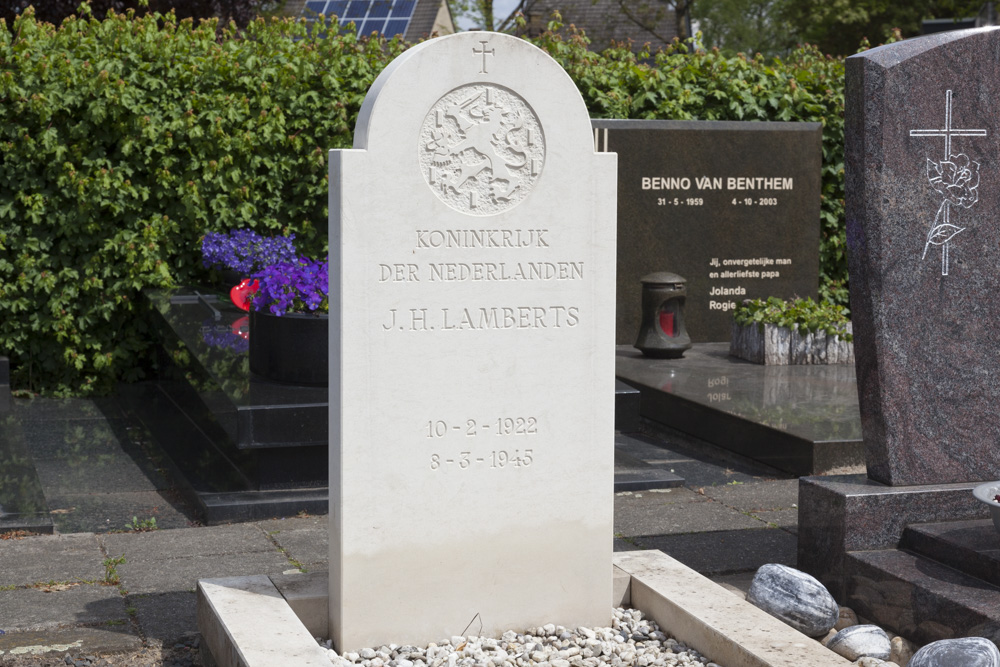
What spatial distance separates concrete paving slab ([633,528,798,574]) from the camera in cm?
456

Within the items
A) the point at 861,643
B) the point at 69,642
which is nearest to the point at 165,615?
the point at 69,642

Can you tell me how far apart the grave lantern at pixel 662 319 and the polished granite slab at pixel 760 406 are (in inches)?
3.6

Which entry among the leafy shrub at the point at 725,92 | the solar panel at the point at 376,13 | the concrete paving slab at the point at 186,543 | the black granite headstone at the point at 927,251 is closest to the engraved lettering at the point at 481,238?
the black granite headstone at the point at 927,251

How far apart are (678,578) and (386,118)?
1740 millimetres

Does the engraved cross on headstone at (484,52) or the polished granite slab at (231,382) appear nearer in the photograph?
the engraved cross on headstone at (484,52)

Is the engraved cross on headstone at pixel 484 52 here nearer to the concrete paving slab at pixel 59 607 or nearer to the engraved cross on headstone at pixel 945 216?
the engraved cross on headstone at pixel 945 216

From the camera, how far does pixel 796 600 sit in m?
3.74

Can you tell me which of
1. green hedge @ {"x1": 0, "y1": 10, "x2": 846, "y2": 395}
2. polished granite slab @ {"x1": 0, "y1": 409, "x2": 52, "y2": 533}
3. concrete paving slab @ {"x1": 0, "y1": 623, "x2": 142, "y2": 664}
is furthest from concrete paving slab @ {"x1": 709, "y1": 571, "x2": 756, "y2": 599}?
green hedge @ {"x1": 0, "y1": 10, "x2": 846, "y2": 395}

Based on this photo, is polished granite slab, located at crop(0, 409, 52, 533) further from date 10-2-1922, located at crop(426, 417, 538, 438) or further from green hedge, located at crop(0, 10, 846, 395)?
date 10-2-1922, located at crop(426, 417, 538, 438)

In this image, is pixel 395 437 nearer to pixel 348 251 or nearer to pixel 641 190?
pixel 348 251

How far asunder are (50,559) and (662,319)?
4951 mm

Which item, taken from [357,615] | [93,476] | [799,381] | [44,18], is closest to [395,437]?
[357,615]

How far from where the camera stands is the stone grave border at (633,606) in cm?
310

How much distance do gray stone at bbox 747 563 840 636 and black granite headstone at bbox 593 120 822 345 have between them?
17.0 feet
